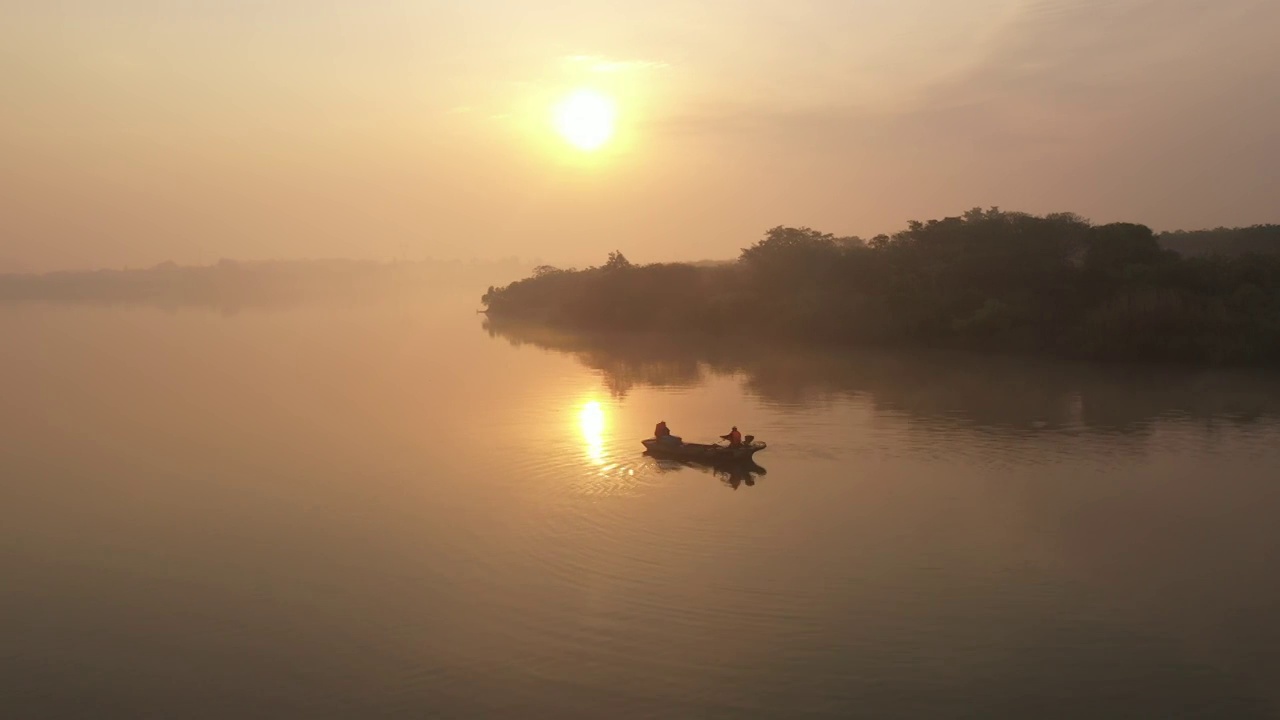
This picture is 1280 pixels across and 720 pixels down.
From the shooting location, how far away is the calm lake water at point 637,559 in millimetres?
8133

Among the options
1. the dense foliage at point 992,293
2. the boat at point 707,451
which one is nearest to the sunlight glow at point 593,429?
the boat at point 707,451

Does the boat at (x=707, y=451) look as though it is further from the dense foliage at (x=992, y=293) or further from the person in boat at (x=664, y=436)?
the dense foliage at (x=992, y=293)

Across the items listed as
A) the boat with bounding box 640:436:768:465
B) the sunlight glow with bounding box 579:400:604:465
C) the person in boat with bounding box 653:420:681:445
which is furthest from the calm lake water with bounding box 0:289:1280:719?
the person in boat with bounding box 653:420:681:445

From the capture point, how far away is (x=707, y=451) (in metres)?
16.2

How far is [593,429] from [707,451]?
4239 mm

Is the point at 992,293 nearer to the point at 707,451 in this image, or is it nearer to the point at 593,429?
the point at 593,429

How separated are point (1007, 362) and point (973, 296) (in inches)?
198

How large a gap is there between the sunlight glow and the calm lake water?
0.57 ft

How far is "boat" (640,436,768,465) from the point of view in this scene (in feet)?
52.4

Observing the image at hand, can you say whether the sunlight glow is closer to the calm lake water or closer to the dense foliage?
the calm lake water

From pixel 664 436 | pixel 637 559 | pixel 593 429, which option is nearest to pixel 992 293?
pixel 593 429

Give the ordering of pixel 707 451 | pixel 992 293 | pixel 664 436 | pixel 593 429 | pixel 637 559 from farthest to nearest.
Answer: pixel 992 293
pixel 593 429
pixel 664 436
pixel 707 451
pixel 637 559

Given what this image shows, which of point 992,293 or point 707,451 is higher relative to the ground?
point 992,293

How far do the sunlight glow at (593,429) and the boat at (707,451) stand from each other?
0.97 metres
